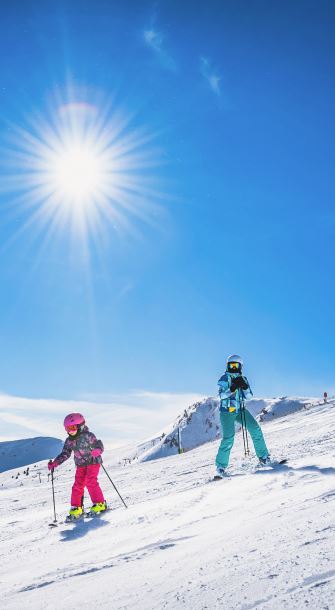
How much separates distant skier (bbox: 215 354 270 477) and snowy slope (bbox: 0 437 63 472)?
12459 centimetres

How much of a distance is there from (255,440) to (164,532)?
13.7ft

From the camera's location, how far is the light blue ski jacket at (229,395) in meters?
8.33

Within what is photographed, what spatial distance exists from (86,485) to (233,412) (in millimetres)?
3083

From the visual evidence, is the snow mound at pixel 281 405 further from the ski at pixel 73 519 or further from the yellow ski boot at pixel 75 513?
the ski at pixel 73 519

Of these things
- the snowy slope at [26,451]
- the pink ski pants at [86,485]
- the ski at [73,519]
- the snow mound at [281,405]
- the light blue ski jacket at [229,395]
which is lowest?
the ski at [73,519]

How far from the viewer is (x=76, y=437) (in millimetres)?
7707

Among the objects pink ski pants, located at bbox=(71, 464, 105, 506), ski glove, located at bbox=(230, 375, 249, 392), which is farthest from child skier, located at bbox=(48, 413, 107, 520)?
ski glove, located at bbox=(230, 375, 249, 392)

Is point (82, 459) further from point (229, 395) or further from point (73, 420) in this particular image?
point (229, 395)

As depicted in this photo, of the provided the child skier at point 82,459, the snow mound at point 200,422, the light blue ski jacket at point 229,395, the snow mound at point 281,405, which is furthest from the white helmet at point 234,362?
the snow mound at point 200,422

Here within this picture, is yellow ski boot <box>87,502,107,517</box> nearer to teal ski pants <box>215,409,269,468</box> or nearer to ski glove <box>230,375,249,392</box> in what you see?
teal ski pants <box>215,409,269,468</box>

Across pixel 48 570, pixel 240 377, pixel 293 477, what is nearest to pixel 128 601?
pixel 48 570

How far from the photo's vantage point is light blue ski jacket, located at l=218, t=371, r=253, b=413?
8.33m

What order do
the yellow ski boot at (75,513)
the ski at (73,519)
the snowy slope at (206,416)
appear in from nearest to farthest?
the ski at (73,519), the yellow ski boot at (75,513), the snowy slope at (206,416)

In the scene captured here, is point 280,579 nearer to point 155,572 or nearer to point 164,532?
point 155,572
